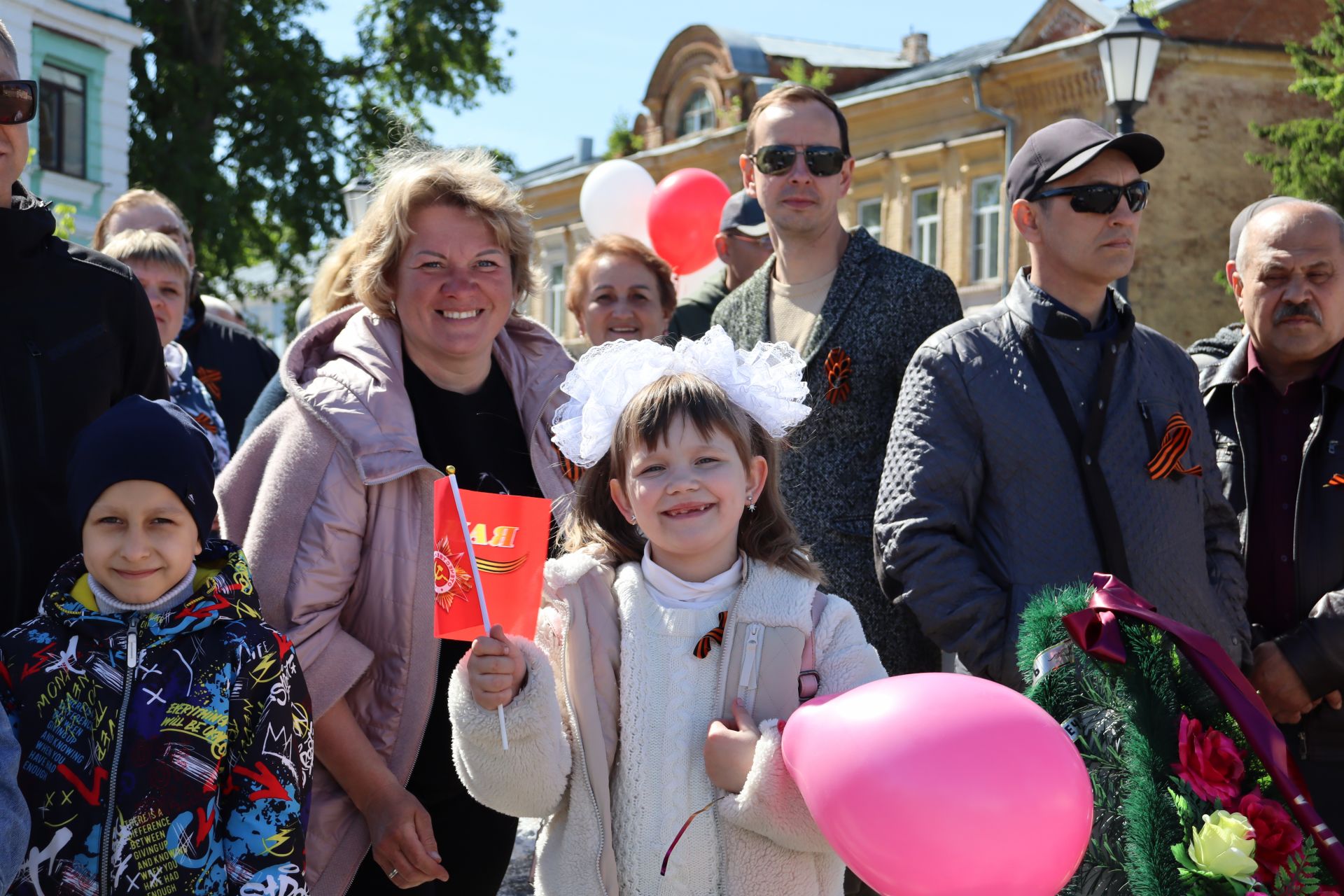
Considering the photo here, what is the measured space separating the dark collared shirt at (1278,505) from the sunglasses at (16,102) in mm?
3287

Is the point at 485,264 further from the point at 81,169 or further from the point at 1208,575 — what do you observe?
the point at 81,169

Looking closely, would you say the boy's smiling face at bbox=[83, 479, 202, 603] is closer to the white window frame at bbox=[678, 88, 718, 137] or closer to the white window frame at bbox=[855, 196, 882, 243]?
the white window frame at bbox=[855, 196, 882, 243]

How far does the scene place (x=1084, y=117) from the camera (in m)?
23.9

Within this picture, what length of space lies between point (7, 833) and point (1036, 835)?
170cm

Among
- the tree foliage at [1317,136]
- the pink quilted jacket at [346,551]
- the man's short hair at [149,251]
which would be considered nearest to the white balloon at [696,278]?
the man's short hair at [149,251]

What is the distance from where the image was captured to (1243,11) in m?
25.5

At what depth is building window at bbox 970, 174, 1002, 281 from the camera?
25.3m

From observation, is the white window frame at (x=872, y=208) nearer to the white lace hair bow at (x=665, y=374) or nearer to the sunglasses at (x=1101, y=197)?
the sunglasses at (x=1101, y=197)

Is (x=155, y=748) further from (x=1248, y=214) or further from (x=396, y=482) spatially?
(x=1248, y=214)

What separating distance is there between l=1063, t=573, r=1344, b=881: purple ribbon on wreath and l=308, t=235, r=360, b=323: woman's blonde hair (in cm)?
195

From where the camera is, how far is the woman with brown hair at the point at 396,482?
3.14 m

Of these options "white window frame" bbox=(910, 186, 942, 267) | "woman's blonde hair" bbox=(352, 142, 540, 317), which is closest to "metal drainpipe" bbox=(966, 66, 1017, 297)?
"white window frame" bbox=(910, 186, 942, 267)

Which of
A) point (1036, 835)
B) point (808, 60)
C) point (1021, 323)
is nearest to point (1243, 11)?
point (808, 60)

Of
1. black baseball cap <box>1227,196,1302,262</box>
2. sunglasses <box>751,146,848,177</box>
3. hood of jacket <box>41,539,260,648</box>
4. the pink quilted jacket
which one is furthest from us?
sunglasses <box>751,146,848,177</box>
